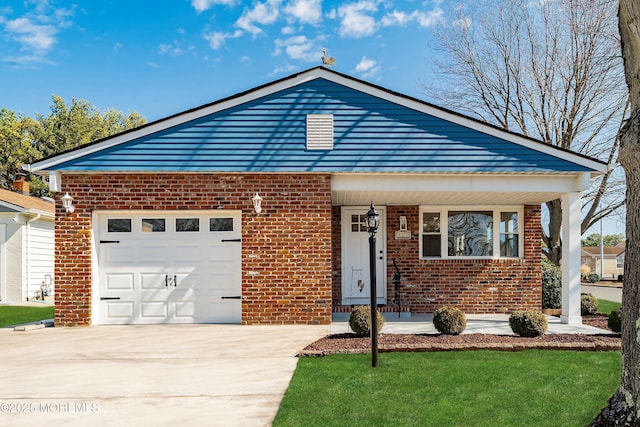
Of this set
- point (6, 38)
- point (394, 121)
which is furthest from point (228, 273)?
point (6, 38)

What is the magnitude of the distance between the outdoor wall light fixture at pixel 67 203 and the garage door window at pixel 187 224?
6.61 ft

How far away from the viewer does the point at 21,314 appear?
45.9 ft

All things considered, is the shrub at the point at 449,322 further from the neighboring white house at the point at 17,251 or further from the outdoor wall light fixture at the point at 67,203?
the neighboring white house at the point at 17,251

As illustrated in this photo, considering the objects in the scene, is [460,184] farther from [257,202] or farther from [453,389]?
[453,389]

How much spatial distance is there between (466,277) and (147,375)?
8.37 metres

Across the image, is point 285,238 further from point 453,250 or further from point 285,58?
point 285,58

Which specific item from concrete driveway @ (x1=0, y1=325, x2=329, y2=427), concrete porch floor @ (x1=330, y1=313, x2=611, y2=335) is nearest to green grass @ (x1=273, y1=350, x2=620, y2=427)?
concrete driveway @ (x1=0, y1=325, x2=329, y2=427)

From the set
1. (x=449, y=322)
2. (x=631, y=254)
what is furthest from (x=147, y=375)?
(x=631, y=254)

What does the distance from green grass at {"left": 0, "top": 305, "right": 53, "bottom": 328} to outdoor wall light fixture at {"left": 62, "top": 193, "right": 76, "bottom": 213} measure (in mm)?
3329

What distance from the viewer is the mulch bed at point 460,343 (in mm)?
7648


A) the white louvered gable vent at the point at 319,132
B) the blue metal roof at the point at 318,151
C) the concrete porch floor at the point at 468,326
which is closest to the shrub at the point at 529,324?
the concrete porch floor at the point at 468,326

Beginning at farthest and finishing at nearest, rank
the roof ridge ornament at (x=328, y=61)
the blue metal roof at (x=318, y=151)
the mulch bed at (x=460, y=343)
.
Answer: the roof ridge ornament at (x=328, y=61) < the blue metal roof at (x=318, y=151) < the mulch bed at (x=460, y=343)

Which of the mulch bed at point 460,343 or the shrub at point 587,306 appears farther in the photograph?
the shrub at point 587,306

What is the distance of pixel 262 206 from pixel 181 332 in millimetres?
2813
